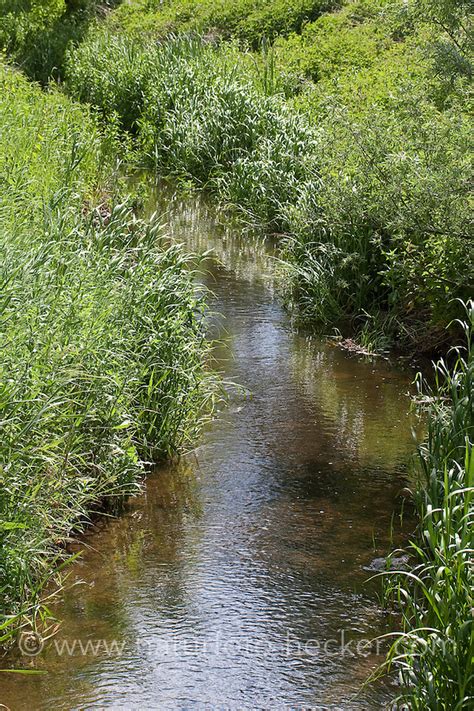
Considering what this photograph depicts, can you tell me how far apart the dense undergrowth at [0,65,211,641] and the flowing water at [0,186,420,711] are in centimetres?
28

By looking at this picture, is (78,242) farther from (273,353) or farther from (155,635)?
(155,635)

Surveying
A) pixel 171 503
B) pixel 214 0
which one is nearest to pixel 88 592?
pixel 171 503

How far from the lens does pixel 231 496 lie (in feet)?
20.5

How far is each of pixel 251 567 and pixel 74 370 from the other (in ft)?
4.83

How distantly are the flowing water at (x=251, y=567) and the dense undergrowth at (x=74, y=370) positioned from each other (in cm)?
28

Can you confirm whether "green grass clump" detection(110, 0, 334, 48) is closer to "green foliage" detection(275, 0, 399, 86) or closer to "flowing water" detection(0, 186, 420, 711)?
"green foliage" detection(275, 0, 399, 86)

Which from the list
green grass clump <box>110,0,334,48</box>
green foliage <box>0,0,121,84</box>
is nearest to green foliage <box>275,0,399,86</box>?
green grass clump <box>110,0,334,48</box>

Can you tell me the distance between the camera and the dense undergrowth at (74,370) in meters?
4.79

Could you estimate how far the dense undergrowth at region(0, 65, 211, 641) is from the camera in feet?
15.7

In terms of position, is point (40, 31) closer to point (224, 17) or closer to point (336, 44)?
point (224, 17)

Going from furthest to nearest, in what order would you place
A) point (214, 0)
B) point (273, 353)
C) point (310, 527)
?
point (214, 0) < point (273, 353) < point (310, 527)

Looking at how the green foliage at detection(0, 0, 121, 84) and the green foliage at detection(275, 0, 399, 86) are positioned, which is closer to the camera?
the green foliage at detection(275, 0, 399, 86)

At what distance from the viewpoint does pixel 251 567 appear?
213 inches

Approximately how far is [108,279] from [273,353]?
2.56m
